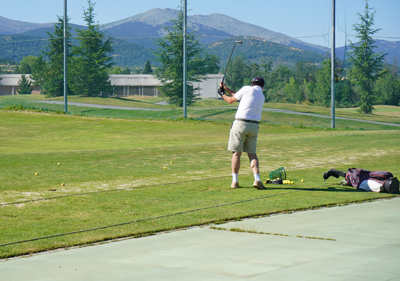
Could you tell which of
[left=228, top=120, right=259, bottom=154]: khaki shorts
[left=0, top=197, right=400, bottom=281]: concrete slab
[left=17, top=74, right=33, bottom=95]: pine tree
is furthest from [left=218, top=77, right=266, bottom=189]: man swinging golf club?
[left=17, top=74, right=33, bottom=95]: pine tree

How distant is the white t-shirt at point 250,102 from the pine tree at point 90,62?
49.4m

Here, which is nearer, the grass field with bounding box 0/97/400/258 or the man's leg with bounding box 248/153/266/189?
the grass field with bounding box 0/97/400/258

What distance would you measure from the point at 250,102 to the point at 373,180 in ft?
9.36

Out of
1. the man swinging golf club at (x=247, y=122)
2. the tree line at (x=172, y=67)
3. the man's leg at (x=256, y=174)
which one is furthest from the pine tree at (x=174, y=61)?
the man's leg at (x=256, y=174)

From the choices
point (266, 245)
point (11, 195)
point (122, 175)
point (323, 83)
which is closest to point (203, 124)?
point (122, 175)

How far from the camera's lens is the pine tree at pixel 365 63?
2511 inches

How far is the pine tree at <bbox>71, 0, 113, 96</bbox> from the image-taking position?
5903 cm

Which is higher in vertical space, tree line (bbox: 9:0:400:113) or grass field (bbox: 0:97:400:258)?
tree line (bbox: 9:0:400:113)

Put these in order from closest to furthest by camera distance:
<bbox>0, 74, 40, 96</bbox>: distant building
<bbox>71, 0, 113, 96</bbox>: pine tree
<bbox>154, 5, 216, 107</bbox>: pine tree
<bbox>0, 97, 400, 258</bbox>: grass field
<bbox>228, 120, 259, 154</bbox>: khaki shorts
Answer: <bbox>0, 97, 400, 258</bbox>: grass field, <bbox>228, 120, 259, 154</bbox>: khaki shorts, <bbox>154, 5, 216, 107</bbox>: pine tree, <bbox>71, 0, 113, 96</bbox>: pine tree, <bbox>0, 74, 40, 96</bbox>: distant building

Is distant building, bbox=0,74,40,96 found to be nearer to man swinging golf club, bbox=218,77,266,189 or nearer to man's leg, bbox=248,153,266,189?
man swinging golf club, bbox=218,77,266,189

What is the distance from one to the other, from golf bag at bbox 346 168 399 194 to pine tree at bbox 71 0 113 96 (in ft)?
164

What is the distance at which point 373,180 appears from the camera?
1076cm

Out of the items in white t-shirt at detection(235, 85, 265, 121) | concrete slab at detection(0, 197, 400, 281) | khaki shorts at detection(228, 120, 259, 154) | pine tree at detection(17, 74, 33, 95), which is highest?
pine tree at detection(17, 74, 33, 95)

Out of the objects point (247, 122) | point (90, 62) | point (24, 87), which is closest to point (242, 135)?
point (247, 122)
